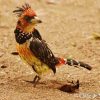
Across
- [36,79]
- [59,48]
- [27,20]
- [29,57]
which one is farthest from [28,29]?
[59,48]

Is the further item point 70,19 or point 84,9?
point 84,9

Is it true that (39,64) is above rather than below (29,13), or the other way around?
below

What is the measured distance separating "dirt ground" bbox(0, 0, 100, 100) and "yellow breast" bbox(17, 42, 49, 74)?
0.89ft

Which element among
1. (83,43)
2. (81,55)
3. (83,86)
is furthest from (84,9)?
(83,86)

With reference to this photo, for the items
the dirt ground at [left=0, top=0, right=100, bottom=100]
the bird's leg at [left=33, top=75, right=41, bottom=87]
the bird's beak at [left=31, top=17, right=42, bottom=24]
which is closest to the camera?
the bird's beak at [left=31, top=17, right=42, bottom=24]

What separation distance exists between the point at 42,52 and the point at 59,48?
218 cm

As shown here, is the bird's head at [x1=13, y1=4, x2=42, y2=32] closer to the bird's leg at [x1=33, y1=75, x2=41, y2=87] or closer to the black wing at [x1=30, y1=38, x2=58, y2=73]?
the black wing at [x1=30, y1=38, x2=58, y2=73]

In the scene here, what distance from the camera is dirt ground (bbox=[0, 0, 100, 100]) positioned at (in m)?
6.21

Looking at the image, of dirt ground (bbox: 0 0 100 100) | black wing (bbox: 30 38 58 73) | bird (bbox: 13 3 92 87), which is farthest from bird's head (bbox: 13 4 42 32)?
dirt ground (bbox: 0 0 100 100)

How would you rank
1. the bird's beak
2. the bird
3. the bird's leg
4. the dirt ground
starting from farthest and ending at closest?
the bird's leg < the dirt ground < the bird < the bird's beak

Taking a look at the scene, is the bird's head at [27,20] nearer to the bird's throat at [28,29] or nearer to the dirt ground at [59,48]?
the bird's throat at [28,29]

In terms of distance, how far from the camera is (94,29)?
9.60m

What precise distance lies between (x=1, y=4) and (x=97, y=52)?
3.21 m

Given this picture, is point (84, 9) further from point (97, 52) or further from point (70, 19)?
point (97, 52)
